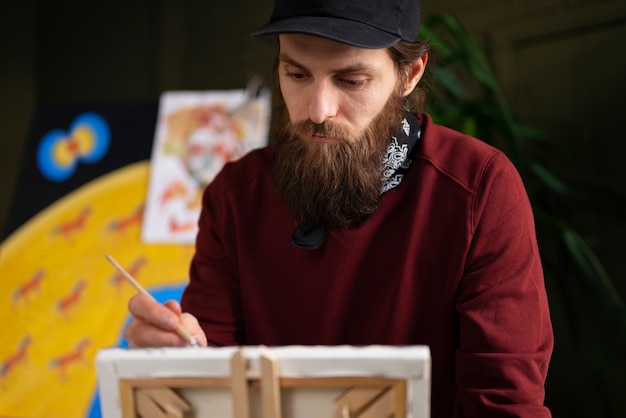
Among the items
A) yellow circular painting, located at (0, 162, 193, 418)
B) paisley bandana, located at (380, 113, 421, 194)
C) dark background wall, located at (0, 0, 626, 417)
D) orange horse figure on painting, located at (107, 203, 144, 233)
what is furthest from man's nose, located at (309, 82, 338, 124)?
orange horse figure on painting, located at (107, 203, 144, 233)

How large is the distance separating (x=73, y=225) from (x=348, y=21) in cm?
148

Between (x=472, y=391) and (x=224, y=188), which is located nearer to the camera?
(x=472, y=391)

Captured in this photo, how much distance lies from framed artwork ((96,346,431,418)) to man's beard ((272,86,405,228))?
51 centimetres

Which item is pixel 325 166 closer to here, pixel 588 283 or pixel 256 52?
pixel 588 283

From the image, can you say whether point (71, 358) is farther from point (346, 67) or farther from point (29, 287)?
point (346, 67)

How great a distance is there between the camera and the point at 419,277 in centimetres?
120

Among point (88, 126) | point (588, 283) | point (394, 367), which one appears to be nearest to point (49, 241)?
point (88, 126)

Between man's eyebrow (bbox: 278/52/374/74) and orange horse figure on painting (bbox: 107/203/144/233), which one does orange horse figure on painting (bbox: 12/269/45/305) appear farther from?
man's eyebrow (bbox: 278/52/374/74)

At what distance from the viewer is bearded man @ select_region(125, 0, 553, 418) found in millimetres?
1102

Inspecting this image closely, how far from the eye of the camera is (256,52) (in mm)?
2514

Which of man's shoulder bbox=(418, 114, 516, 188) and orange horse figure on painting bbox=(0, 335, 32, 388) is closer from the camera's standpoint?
man's shoulder bbox=(418, 114, 516, 188)

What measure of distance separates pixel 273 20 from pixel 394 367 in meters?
0.65

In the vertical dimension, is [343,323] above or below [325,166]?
below

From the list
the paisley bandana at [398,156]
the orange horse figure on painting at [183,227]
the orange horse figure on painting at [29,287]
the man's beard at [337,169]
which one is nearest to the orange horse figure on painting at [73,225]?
the orange horse figure on painting at [29,287]
